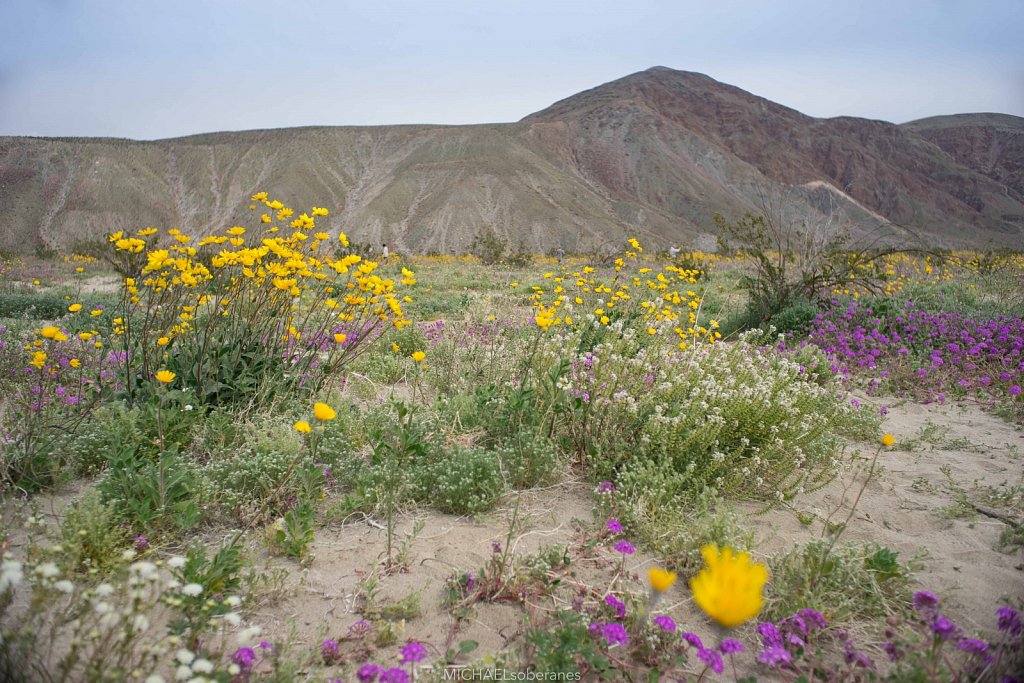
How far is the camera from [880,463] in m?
3.80

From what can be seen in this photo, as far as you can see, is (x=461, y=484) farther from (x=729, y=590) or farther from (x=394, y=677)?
(x=729, y=590)

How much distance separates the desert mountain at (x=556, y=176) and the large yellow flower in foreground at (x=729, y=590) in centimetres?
5067

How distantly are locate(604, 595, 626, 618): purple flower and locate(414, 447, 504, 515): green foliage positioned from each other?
887mm

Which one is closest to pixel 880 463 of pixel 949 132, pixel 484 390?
pixel 484 390

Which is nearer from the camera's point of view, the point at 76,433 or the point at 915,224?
the point at 76,433

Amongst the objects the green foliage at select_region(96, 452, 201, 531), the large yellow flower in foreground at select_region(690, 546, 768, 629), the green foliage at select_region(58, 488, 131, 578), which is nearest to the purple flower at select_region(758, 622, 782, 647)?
the large yellow flower in foreground at select_region(690, 546, 768, 629)

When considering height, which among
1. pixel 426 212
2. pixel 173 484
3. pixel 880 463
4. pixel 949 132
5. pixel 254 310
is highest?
pixel 949 132

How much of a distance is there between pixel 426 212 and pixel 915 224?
77906mm

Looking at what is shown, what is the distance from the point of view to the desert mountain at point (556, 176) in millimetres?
56594

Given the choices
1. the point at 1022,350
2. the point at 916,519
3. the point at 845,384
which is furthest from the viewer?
the point at 1022,350

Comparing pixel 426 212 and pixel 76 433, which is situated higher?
pixel 426 212

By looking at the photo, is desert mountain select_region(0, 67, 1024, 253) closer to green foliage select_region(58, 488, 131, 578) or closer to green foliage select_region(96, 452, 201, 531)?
green foliage select_region(96, 452, 201, 531)

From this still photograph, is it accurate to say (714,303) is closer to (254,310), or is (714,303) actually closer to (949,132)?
(254,310)

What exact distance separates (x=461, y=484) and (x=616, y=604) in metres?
1.06
